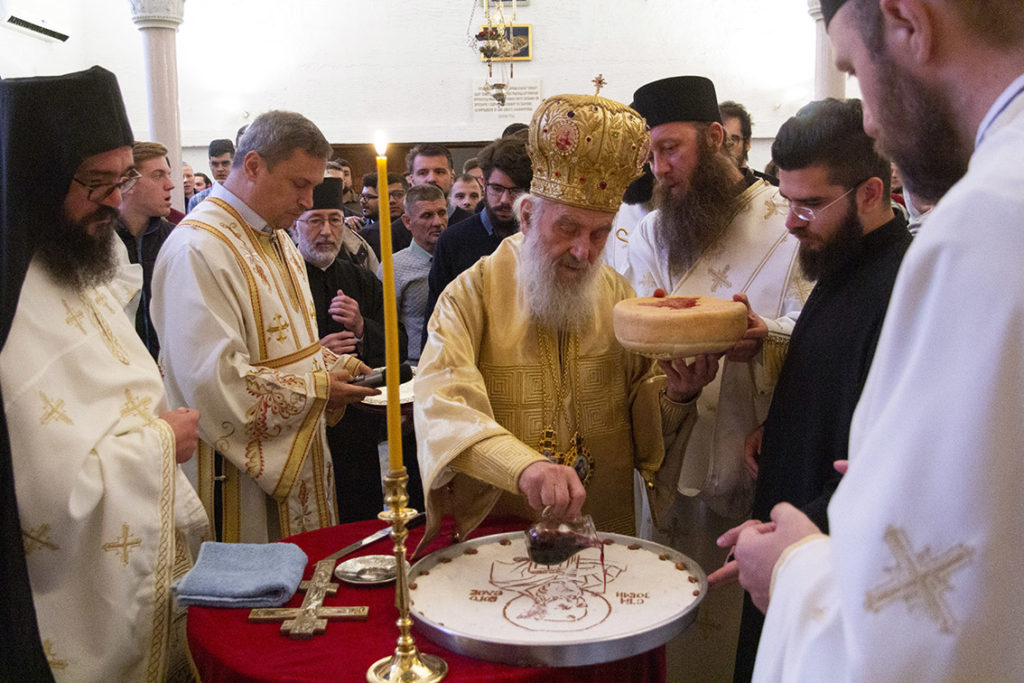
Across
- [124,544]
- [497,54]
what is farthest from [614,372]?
[497,54]

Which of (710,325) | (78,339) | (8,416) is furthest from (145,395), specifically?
(710,325)

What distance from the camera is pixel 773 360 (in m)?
2.58

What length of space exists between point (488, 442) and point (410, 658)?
0.67 metres

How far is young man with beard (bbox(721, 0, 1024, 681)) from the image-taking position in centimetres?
97

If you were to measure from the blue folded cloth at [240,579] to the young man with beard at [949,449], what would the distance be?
1216 millimetres

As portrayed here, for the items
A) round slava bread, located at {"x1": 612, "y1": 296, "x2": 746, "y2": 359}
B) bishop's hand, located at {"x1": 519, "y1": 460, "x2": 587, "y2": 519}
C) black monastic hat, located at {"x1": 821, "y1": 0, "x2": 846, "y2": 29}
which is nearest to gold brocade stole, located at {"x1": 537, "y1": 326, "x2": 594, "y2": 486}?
round slava bread, located at {"x1": 612, "y1": 296, "x2": 746, "y2": 359}

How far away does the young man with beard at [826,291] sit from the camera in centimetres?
219

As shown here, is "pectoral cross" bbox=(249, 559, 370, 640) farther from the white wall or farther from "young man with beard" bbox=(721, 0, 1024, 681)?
the white wall

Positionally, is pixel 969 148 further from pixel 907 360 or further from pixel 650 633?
pixel 650 633

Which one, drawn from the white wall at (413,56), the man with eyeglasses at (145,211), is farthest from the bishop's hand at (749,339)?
the white wall at (413,56)

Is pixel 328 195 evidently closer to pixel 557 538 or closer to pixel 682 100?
pixel 682 100

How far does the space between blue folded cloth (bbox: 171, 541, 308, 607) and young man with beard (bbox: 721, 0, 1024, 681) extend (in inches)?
47.9

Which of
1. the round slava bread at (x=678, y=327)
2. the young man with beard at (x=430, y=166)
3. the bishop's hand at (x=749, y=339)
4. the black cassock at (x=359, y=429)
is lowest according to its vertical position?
the black cassock at (x=359, y=429)

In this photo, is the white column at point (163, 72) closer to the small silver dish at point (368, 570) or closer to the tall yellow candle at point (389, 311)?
the small silver dish at point (368, 570)
